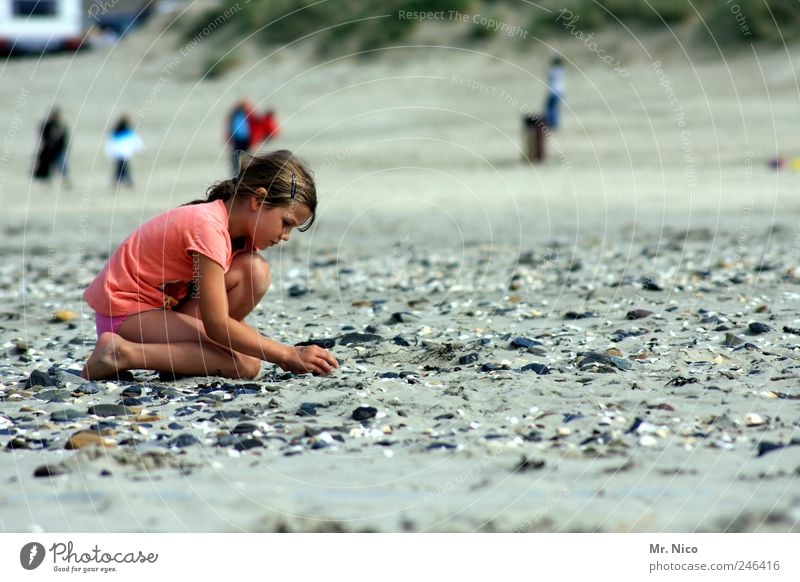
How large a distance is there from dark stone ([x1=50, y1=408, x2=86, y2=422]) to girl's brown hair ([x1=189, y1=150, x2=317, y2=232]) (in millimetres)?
1210

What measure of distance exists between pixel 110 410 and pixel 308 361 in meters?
0.98

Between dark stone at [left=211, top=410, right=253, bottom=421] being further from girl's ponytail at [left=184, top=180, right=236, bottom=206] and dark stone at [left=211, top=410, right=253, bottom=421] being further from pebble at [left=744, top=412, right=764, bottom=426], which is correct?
pebble at [left=744, top=412, right=764, bottom=426]

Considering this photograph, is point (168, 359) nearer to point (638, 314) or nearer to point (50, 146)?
point (638, 314)
